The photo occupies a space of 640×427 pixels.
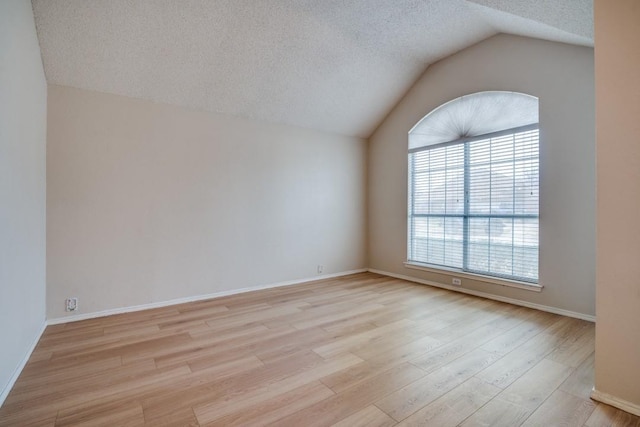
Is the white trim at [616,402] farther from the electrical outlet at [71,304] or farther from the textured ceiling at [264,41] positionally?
the electrical outlet at [71,304]

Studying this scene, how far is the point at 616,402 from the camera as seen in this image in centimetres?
175

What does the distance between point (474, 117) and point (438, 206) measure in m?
1.36

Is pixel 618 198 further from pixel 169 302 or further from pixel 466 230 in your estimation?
pixel 169 302

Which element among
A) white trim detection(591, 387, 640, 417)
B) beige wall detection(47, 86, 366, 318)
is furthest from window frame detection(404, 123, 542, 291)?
white trim detection(591, 387, 640, 417)

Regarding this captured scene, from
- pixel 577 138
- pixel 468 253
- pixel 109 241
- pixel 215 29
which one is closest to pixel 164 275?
pixel 109 241

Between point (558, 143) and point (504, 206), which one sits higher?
point (558, 143)

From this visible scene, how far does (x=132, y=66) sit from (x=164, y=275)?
2400 mm

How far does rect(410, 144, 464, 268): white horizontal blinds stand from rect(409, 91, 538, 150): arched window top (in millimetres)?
199

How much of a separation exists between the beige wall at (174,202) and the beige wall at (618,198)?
368cm

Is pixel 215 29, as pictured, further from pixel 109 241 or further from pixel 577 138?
pixel 577 138

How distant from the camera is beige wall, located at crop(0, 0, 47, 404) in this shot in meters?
1.88

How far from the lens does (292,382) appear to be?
2.03 meters

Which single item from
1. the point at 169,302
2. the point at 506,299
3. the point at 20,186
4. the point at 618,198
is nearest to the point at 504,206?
the point at 506,299

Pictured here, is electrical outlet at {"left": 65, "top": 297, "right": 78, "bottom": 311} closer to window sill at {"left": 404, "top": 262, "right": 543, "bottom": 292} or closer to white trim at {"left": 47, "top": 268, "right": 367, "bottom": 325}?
white trim at {"left": 47, "top": 268, "right": 367, "bottom": 325}
